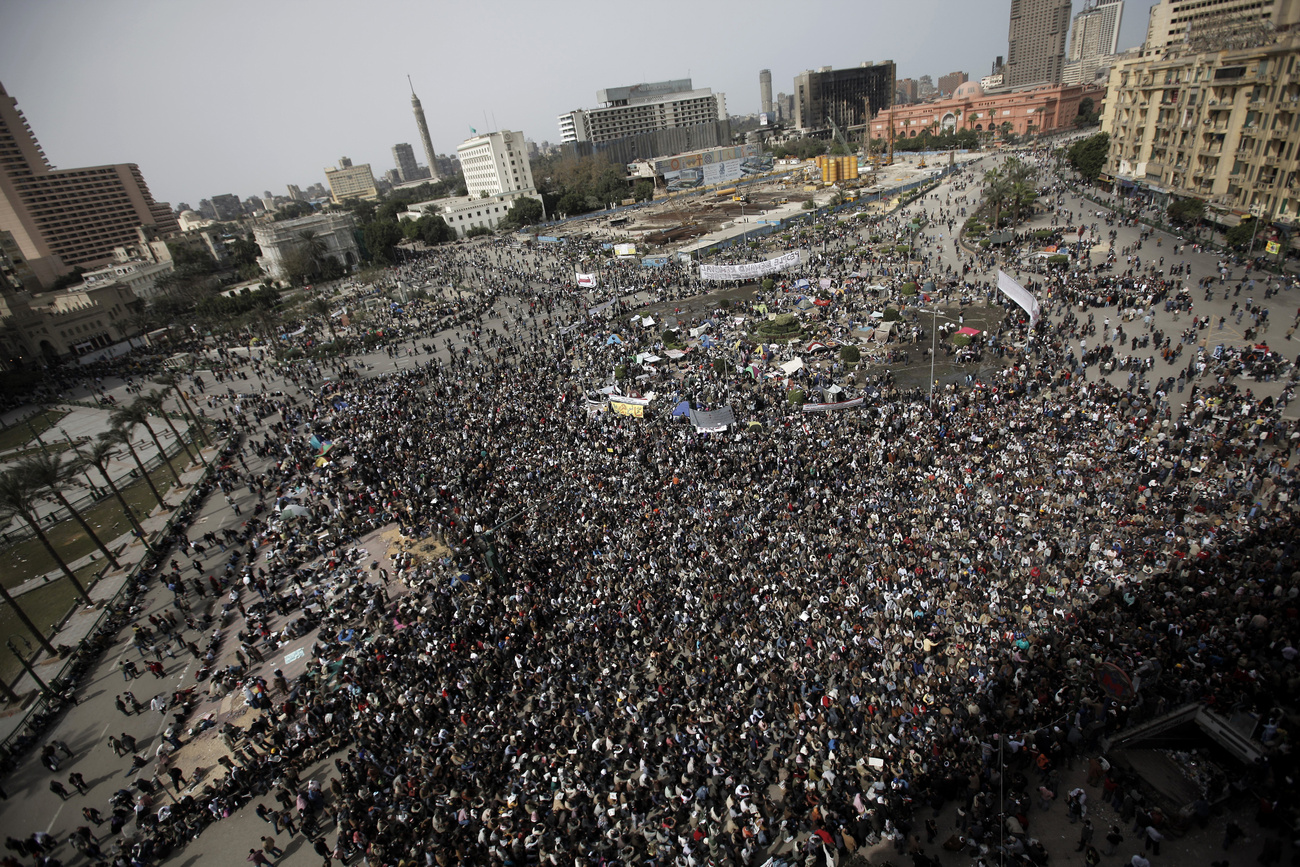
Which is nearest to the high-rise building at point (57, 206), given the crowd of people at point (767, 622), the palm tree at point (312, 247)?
the palm tree at point (312, 247)

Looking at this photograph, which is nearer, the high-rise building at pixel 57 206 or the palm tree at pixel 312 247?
the palm tree at pixel 312 247

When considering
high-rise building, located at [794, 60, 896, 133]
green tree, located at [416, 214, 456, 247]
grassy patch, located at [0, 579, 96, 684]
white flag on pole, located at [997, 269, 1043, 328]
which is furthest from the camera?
high-rise building, located at [794, 60, 896, 133]

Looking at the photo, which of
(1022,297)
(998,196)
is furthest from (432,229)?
(1022,297)

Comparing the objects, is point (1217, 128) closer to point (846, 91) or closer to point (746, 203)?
point (746, 203)

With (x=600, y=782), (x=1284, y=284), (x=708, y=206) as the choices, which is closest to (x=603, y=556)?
(x=600, y=782)

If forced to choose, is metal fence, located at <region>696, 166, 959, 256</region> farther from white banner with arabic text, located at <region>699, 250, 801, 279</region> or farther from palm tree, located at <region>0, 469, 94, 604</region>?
palm tree, located at <region>0, 469, 94, 604</region>

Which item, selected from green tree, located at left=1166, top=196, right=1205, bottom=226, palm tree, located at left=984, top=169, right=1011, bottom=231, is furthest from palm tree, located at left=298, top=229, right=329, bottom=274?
green tree, located at left=1166, top=196, right=1205, bottom=226

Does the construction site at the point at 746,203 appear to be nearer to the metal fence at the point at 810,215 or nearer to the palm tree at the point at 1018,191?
the metal fence at the point at 810,215
